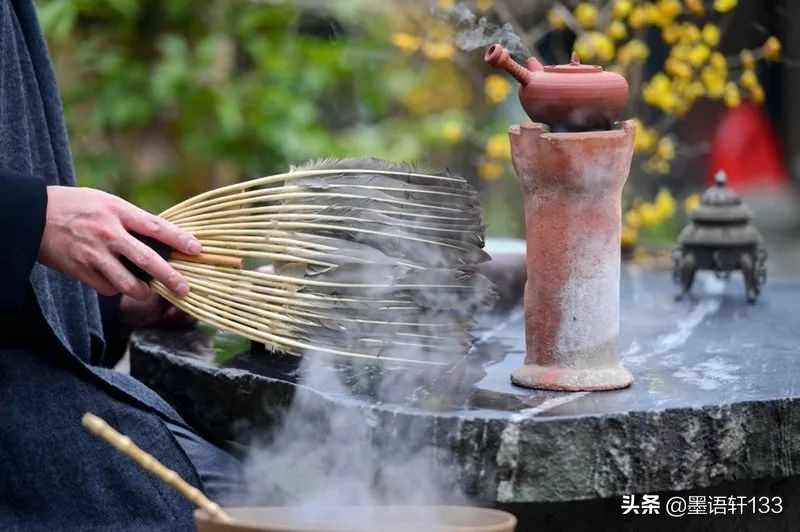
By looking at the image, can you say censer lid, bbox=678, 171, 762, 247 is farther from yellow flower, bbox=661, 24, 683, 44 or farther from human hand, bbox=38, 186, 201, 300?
yellow flower, bbox=661, 24, 683, 44

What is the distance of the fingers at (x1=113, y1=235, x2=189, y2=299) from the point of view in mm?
2121

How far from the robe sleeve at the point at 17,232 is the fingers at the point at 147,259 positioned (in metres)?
0.15

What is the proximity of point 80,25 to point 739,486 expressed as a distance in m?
5.58

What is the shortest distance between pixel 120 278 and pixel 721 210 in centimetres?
180

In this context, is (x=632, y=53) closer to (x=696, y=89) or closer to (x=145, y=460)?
(x=696, y=89)

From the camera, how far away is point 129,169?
268 inches

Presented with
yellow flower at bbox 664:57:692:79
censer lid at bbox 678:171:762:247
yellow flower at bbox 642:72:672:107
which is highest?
yellow flower at bbox 664:57:692:79

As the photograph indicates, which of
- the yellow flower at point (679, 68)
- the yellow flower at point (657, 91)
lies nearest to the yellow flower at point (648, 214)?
the yellow flower at point (657, 91)

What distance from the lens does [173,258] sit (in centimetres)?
222

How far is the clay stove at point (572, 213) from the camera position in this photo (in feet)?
6.79

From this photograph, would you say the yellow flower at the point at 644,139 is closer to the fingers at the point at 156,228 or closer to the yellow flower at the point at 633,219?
the yellow flower at the point at 633,219

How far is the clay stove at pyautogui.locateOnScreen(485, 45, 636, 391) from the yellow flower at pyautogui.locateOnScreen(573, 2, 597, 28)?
3.30 meters

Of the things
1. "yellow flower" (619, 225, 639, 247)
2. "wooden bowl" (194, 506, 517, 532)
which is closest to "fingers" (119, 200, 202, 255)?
"wooden bowl" (194, 506, 517, 532)

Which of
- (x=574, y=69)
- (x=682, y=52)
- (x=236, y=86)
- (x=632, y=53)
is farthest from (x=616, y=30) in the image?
(x=574, y=69)
